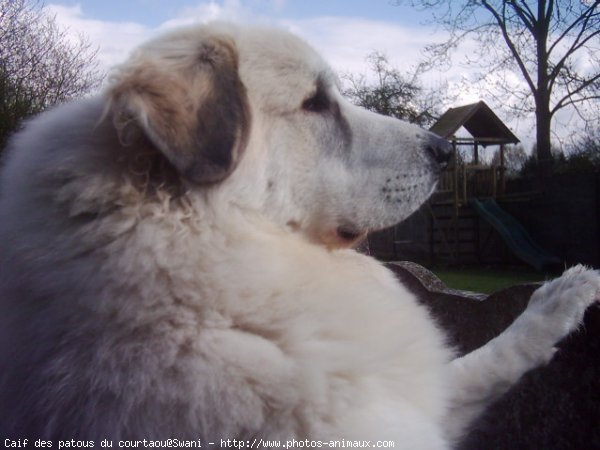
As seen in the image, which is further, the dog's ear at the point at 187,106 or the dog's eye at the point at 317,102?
the dog's eye at the point at 317,102

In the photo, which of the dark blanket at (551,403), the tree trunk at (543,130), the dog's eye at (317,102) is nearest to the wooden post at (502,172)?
the tree trunk at (543,130)

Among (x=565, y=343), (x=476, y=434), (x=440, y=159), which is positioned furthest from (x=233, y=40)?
(x=476, y=434)

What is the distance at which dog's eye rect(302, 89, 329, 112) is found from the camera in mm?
2457

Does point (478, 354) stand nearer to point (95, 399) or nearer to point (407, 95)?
point (95, 399)

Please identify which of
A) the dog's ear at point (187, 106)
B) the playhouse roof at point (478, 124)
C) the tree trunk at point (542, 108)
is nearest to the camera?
the dog's ear at point (187, 106)

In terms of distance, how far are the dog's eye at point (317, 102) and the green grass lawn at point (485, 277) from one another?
951 cm

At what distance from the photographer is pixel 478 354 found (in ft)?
8.75

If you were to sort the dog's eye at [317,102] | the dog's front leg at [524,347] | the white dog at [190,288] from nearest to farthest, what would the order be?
the white dog at [190,288], the dog's eye at [317,102], the dog's front leg at [524,347]

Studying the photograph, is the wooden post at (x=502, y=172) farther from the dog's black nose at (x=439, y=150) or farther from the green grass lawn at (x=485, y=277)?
the dog's black nose at (x=439, y=150)

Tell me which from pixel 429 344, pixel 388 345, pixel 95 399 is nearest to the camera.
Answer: pixel 95 399

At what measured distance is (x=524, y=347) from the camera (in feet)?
8.66

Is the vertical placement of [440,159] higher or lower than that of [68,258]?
higher

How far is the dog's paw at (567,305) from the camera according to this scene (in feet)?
8.63

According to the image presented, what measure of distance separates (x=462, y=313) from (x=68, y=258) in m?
2.26
